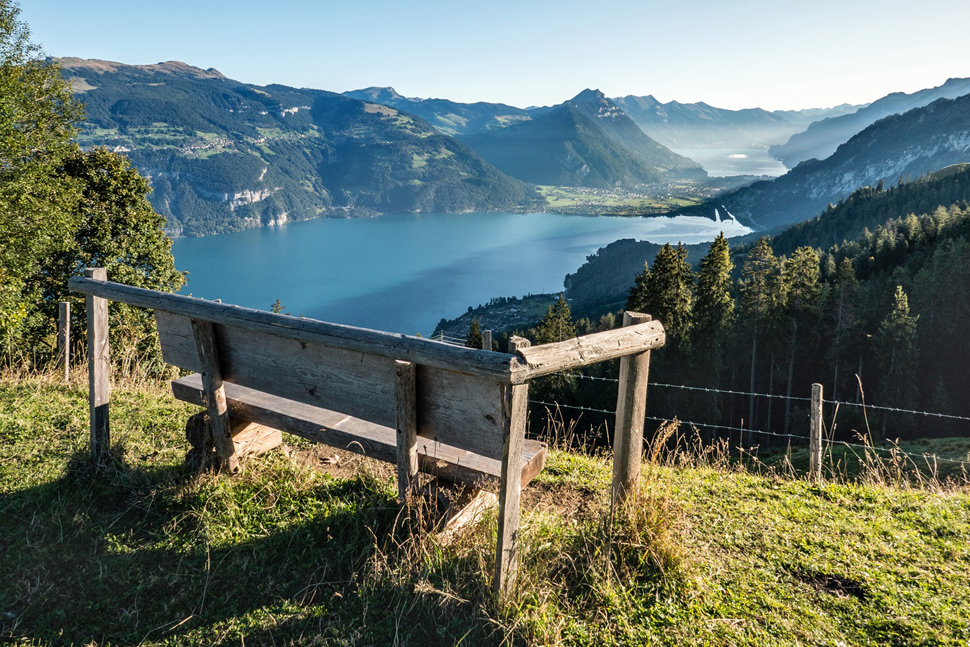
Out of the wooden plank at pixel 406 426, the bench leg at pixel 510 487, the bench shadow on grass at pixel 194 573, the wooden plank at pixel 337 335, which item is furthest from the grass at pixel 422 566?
the wooden plank at pixel 337 335

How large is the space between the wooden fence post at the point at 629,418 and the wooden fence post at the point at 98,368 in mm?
4383

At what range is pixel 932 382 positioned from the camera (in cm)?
5528

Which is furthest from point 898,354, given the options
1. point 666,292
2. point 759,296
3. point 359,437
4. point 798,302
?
point 359,437

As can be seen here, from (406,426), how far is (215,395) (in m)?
1.84

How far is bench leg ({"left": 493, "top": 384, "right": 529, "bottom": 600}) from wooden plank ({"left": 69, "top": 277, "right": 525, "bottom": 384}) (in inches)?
7.4

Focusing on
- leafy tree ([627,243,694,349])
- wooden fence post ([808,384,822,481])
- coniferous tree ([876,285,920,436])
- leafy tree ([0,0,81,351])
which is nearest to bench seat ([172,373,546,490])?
wooden fence post ([808,384,822,481])

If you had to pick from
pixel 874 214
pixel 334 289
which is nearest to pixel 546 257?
pixel 334 289

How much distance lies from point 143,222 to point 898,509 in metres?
27.8

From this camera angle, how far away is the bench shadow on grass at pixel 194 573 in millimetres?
3350

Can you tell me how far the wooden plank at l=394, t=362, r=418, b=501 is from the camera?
3.45 metres

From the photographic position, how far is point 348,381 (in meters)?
3.83

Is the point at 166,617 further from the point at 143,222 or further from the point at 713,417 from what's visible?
the point at 713,417

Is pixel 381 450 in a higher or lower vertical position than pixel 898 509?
higher

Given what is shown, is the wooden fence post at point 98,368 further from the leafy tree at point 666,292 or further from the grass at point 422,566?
the leafy tree at point 666,292
